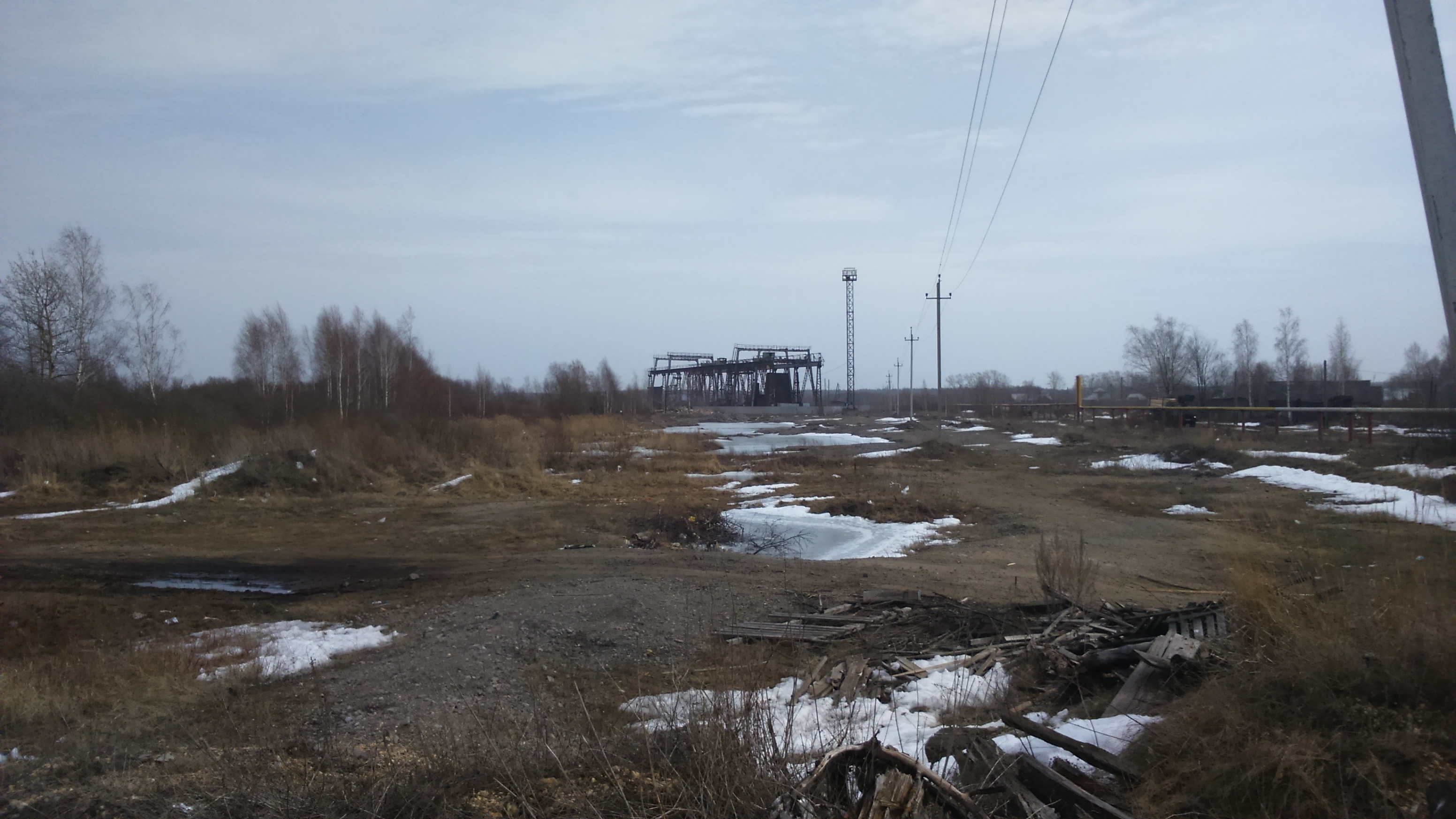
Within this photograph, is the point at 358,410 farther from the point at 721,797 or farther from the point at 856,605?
the point at 721,797

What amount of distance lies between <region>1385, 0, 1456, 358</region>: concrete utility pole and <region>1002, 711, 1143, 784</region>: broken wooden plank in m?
2.46

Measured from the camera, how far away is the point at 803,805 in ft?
10.6

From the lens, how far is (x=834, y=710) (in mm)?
5965

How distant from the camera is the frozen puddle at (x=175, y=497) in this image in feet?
63.8

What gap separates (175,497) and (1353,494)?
1200 inches

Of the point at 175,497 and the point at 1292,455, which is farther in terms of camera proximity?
the point at 1292,455

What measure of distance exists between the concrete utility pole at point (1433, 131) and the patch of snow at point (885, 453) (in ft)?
104

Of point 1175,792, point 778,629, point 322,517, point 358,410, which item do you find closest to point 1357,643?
point 1175,792

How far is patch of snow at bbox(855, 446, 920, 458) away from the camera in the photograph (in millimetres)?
35550

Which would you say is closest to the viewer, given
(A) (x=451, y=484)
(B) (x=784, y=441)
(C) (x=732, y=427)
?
(A) (x=451, y=484)

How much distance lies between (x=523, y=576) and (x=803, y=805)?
9.85m

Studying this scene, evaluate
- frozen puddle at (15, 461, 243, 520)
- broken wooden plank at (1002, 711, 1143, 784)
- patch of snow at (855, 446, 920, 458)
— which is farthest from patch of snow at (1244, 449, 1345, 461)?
frozen puddle at (15, 461, 243, 520)

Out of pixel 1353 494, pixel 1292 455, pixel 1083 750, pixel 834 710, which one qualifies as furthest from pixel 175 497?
pixel 1292 455

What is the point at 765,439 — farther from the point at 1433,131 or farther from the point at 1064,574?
the point at 1433,131
